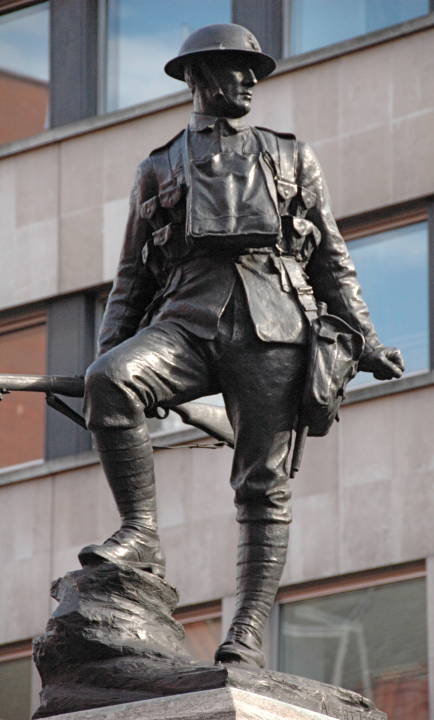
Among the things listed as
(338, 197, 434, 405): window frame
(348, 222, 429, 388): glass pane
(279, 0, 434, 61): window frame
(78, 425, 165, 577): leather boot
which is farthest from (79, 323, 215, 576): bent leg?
(279, 0, 434, 61): window frame

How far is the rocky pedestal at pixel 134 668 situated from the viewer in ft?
39.9

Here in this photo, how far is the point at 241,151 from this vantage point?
13.5m

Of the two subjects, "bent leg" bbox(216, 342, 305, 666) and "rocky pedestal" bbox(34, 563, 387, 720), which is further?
"bent leg" bbox(216, 342, 305, 666)

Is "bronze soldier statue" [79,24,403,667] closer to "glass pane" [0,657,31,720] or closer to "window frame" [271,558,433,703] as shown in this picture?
"window frame" [271,558,433,703]

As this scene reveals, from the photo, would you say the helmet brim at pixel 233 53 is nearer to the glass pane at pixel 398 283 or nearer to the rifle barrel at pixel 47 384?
the rifle barrel at pixel 47 384

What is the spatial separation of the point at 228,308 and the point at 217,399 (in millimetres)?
13591

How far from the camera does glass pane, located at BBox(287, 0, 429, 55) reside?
92.0 ft

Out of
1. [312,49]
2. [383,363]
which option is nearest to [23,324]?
[312,49]

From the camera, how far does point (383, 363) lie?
1361 cm

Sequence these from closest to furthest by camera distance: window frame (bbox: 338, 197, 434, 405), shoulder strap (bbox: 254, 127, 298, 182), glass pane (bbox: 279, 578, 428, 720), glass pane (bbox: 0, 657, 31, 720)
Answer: shoulder strap (bbox: 254, 127, 298, 182) → glass pane (bbox: 279, 578, 428, 720) → window frame (bbox: 338, 197, 434, 405) → glass pane (bbox: 0, 657, 31, 720)

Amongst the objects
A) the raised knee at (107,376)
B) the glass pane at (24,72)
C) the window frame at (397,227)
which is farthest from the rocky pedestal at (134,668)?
the glass pane at (24,72)

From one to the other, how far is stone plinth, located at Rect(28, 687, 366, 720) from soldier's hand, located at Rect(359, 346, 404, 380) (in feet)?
6.41

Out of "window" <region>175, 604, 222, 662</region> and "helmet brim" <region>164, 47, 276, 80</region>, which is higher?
"window" <region>175, 604, 222, 662</region>

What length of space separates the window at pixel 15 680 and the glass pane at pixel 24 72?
5.62 meters
